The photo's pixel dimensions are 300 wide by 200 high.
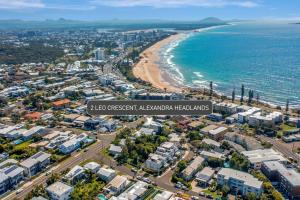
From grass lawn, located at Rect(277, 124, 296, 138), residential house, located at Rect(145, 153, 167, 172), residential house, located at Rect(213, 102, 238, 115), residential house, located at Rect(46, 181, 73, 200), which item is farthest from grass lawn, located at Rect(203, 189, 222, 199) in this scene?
residential house, located at Rect(213, 102, 238, 115)

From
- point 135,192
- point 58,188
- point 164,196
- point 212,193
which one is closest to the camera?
point 164,196

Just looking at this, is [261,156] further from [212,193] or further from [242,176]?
[212,193]

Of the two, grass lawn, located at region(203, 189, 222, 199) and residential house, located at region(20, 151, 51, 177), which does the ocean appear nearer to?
grass lawn, located at region(203, 189, 222, 199)

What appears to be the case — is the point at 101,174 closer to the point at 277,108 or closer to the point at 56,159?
the point at 56,159

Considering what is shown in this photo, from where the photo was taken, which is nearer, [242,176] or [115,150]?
[242,176]

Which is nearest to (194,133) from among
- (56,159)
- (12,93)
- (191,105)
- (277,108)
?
(191,105)

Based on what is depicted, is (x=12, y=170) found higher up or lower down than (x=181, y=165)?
lower down

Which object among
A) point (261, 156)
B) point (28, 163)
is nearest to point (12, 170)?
point (28, 163)

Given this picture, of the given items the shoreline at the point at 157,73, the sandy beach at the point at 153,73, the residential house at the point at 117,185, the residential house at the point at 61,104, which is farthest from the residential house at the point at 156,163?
the sandy beach at the point at 153,73
